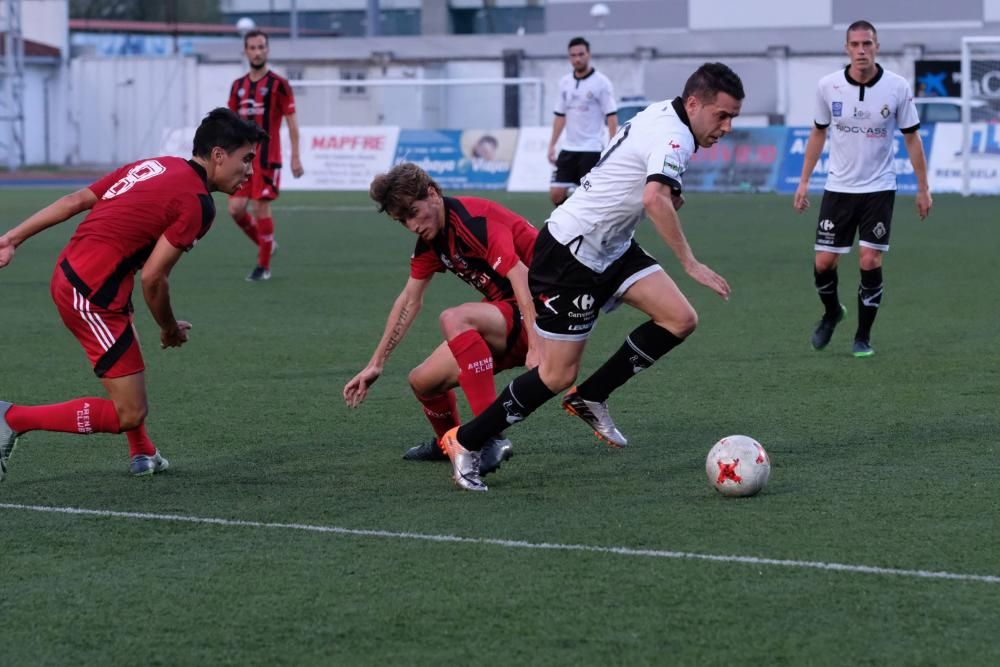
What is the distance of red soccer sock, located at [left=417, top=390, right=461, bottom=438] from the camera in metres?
6.66

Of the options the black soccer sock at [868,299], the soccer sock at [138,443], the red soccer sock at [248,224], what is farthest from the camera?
the red soccer sock at [248,224]

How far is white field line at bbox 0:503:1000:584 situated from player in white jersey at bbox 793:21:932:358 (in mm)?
4940

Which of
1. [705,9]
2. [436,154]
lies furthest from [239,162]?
[705,9]

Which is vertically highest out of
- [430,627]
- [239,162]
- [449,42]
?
[449,42]

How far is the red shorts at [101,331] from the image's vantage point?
600 cm

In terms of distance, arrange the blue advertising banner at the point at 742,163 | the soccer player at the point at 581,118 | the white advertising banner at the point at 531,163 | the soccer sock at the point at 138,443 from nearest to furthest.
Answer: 1. the soccer sock at the point at 138,443
2. the soccer player at the point at 581,118
3. the blue advertising banner at the point at 742,163
4. the white advertising banner at the point at 531,163

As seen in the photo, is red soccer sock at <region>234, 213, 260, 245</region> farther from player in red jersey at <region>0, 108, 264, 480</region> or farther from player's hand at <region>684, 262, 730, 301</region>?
player's hand at <region>684, 262, 730, 301</region>

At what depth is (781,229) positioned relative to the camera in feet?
64.4

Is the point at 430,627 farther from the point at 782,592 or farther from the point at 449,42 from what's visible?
the point at 449,42

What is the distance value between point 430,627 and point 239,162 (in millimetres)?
2538

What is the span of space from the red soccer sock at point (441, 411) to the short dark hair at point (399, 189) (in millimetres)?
983

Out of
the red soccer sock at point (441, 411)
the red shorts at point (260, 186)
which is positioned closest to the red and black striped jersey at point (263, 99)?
the red shorts at point (260, 186)

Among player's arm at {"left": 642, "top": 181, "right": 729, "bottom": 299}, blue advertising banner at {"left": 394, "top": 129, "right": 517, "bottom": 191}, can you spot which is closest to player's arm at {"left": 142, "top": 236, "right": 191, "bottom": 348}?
player's arm at {"left": 642, "top": 181, "right": 729, "bottom": 299}

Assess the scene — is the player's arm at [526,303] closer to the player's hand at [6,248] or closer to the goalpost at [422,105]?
the player's hand at [6,248]
